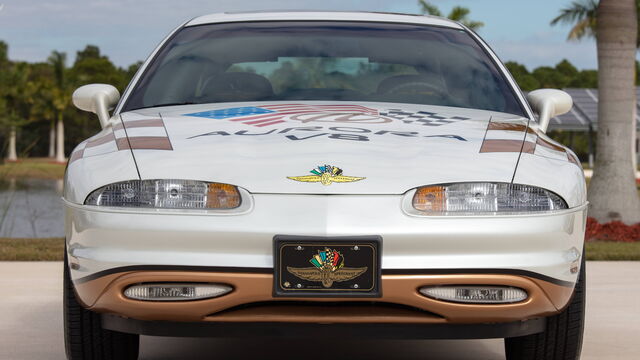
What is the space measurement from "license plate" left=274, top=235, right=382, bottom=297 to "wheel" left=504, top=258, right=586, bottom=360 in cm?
86

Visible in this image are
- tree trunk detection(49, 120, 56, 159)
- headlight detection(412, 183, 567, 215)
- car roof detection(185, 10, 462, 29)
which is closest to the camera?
headlight detection(412, 183, 567, 215)

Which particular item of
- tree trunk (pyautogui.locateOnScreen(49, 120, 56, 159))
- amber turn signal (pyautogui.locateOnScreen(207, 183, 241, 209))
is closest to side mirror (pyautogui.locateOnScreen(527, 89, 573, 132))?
amber turn signal (pyautogui.locateOnScreen(207, 183, 241, 209))

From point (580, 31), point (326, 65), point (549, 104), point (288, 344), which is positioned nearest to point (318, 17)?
point (326, 65)

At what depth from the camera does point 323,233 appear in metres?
3.34

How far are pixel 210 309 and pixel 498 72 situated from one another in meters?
1.97

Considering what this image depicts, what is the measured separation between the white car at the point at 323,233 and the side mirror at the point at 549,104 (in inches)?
22.5

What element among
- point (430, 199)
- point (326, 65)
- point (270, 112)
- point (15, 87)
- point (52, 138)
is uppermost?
point (326, 65)

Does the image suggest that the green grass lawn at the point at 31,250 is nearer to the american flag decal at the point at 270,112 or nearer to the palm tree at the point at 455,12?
the american flag decal at the point at 270,112

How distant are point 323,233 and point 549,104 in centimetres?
163

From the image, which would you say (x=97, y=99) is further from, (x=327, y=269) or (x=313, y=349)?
(x=327, y=269)

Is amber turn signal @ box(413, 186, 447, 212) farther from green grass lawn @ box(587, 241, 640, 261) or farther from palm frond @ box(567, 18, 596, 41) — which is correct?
palm frond @ box(567, 18, 596, 41)

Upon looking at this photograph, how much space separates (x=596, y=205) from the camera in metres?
13.2

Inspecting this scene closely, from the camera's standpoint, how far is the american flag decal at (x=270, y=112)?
4027 mm

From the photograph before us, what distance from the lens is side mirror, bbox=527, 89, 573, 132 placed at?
4.50m
